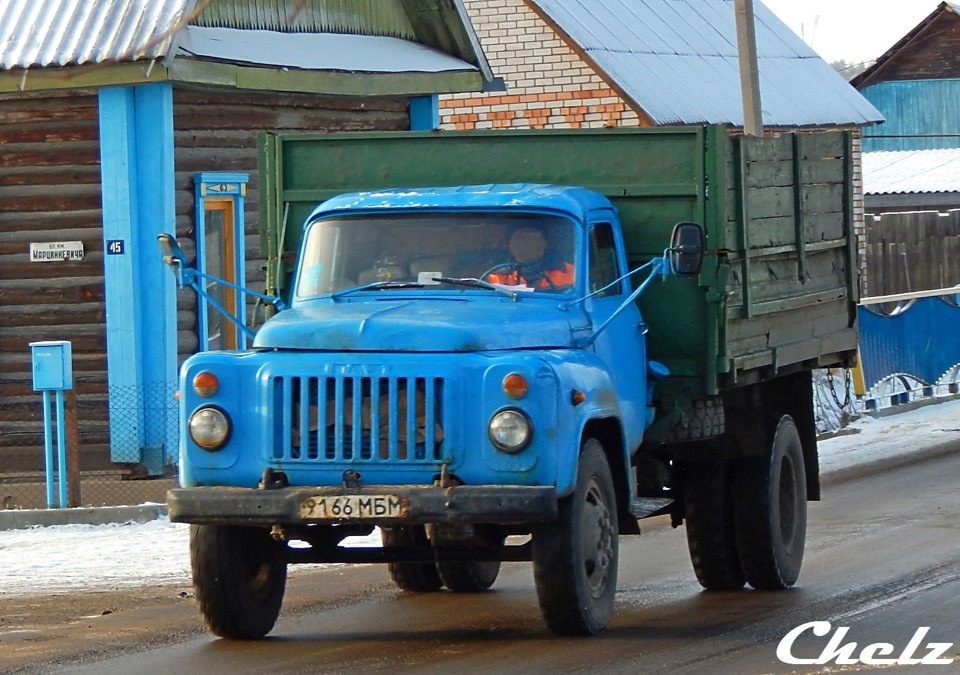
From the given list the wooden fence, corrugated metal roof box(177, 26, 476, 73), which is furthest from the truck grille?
the wooden fence

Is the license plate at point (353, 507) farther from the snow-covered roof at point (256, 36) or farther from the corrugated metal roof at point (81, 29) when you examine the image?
the corrugated metal roof at point (81, 29)

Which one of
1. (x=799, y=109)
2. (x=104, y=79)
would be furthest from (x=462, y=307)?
(x=799, y=109)

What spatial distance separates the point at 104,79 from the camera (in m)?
14.9

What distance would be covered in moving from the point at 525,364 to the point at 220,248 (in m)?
9.50

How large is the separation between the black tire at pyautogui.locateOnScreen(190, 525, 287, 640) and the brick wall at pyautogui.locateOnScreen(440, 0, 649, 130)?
16511mm

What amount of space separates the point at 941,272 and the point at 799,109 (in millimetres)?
7503

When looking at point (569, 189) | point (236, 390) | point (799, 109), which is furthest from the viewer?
point (799, 109)

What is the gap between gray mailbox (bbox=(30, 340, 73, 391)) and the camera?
13.6 metres

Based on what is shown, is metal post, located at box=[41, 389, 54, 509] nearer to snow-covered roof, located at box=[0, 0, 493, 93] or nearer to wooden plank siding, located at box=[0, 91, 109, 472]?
wooden plank siding, located at box=[0, 91, 109, 472]

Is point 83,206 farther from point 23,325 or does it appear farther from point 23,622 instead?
point 23,622

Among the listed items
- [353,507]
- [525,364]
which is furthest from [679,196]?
[353,507]

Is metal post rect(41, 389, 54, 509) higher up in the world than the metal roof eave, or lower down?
lower down

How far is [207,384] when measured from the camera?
8.16 meters

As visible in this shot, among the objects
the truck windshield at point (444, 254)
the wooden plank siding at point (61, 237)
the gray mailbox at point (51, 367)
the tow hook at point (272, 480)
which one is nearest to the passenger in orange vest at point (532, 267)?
the truck windshield at point (444, 254)
